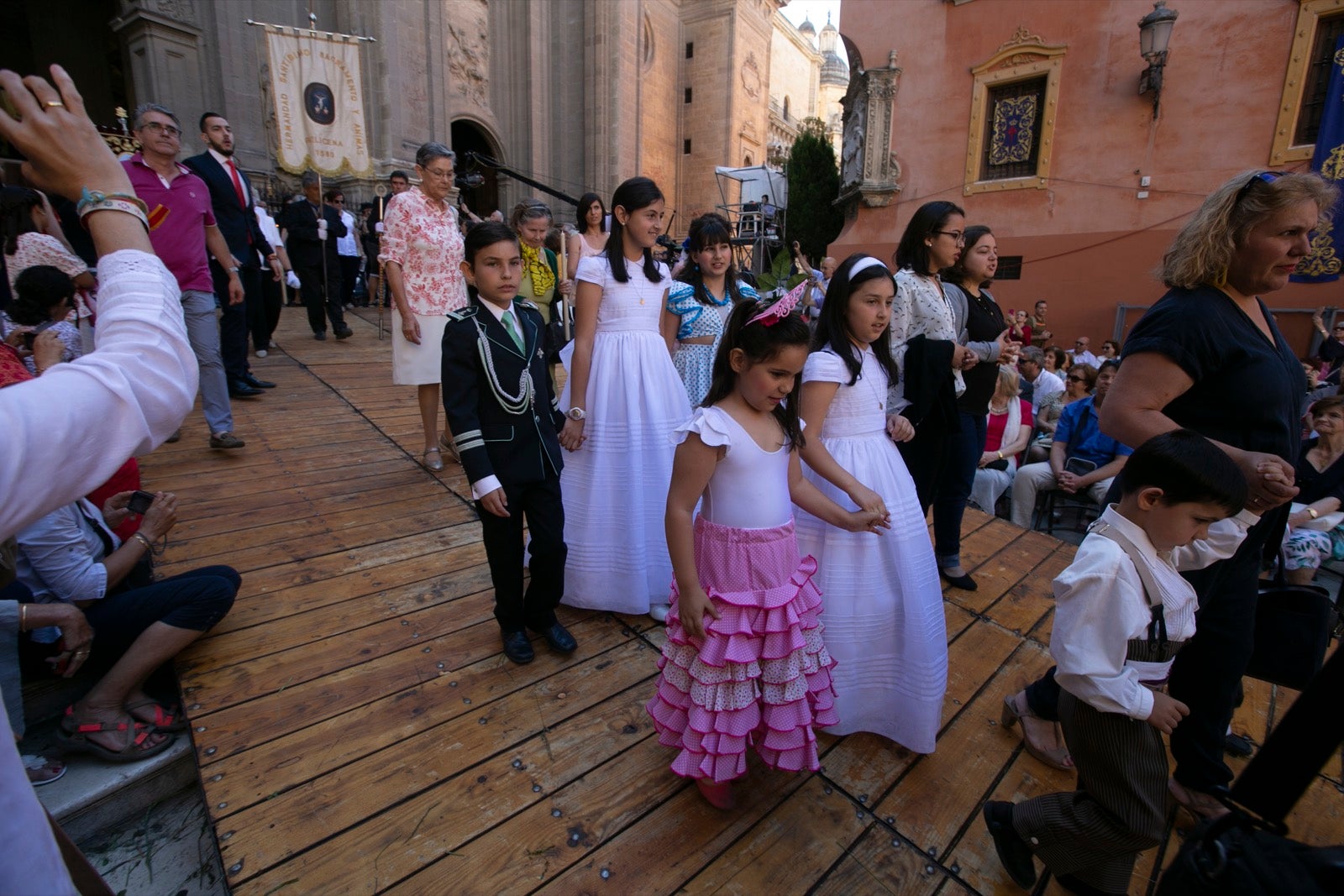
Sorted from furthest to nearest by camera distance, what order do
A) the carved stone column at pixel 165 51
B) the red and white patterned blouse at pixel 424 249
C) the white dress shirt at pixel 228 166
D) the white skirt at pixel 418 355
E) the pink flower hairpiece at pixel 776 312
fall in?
the carved stone column at pixel 165 51, the white dress shirt at pixel 228 166, the white skirt at pixel 418 355, the red and white patterned blouse at pixel 424 249, the pink flower hairpiece at pixel 776 312

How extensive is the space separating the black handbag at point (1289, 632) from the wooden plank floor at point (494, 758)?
1.46ft

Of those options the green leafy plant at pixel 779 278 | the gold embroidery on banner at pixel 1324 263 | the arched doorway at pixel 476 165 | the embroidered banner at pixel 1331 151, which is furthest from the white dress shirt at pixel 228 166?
the arched doorway at pixel 476 165

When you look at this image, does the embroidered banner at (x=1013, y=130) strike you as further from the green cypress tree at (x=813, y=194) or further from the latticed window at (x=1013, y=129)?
the green cypress tree at (x=813, y=194)

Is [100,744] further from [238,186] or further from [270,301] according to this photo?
[270,301]

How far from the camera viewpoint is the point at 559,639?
2688 millimetres

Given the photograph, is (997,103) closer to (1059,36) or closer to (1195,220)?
(1059,36)

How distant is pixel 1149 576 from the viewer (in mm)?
1648

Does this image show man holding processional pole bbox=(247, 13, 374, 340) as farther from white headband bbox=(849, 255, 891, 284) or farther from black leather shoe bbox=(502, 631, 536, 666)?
white headband bbox=(849, 255, 891, 284)

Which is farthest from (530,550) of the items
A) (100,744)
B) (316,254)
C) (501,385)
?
(316,254)

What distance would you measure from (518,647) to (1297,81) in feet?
43.9

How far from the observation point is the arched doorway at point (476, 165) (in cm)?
1855

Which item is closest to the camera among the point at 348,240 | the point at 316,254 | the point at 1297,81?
the point at 316,254

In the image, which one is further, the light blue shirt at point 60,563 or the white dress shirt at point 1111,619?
the light blue shirt at point 60,563

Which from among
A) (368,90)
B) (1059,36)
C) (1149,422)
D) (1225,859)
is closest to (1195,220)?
(1149,422)
